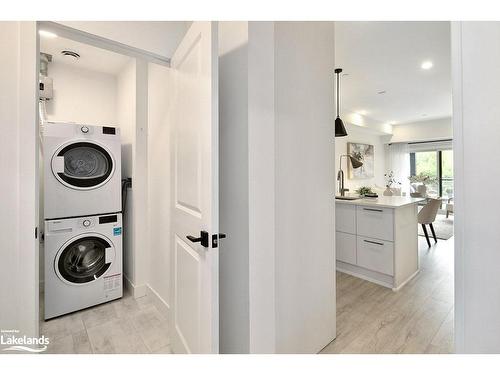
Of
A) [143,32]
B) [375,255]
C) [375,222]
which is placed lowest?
[375,255]

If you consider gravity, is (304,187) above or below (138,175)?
below

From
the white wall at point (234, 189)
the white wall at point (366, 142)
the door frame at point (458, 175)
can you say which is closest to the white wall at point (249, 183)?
the white wall at point (234, 189)

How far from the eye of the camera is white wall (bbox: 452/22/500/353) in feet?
2.16

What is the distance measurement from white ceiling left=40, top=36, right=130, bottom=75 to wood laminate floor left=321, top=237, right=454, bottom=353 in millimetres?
3236

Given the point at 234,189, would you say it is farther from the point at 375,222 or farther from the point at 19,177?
the point at 375,222

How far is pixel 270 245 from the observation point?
1.23 m

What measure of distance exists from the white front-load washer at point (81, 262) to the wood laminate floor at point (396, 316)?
198cm

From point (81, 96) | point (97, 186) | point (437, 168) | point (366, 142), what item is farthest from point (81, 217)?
point (437, 168)

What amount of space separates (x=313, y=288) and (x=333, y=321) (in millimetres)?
377

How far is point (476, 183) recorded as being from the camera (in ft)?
2.23

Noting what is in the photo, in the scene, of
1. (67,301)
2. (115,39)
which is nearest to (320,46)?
(115,39)

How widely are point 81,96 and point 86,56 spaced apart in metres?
0.48

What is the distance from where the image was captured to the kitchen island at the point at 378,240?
2.46 metres

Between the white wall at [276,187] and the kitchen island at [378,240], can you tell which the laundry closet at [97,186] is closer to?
the white wall at [276,187]
